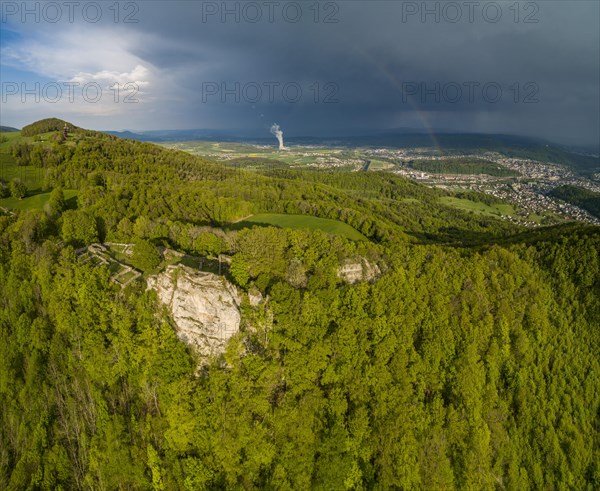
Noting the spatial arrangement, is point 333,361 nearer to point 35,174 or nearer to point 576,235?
point 576,235

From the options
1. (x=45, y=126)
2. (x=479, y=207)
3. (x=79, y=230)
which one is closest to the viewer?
(x=79, y=230)

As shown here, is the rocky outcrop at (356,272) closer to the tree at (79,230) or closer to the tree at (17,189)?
the tree at (79,230)

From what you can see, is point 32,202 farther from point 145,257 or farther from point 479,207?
point 479,207

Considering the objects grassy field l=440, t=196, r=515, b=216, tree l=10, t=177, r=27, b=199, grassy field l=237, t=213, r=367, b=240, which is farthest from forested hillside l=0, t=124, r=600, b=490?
grassy field l=440, t=196, r=515, b=216

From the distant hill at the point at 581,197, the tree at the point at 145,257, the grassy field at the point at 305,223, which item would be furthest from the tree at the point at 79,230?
the distant hill at the point at 581,197

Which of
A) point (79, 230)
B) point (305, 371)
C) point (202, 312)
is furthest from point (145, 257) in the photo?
point (305, 371)

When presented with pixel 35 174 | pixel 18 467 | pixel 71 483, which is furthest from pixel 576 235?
pixel 35 174
